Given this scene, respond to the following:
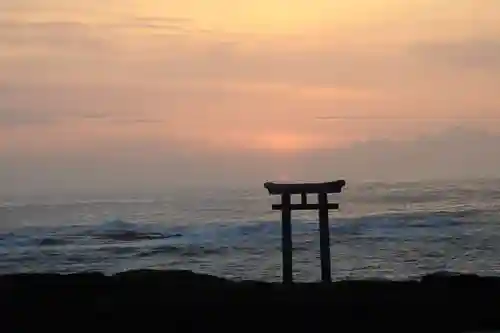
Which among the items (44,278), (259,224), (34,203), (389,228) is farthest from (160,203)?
(44,278)

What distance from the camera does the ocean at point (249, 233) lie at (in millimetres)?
24747

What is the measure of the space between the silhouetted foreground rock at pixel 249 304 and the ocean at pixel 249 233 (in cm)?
897

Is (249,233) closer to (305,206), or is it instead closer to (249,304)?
(305,206)

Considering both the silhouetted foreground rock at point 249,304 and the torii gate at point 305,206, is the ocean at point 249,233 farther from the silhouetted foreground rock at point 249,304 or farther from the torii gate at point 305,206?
the silhouetted foreground rock at point 249,304

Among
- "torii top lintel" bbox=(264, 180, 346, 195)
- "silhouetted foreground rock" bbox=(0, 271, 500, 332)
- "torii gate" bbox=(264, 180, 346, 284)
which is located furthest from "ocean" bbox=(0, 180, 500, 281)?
"silhouetted foreground rock" bbox=(0, 271, 500, 332)

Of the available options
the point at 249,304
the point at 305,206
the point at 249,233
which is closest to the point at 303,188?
the point at 305,206

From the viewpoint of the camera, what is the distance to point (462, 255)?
84.4ft

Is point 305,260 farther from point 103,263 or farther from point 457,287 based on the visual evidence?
point 457,287

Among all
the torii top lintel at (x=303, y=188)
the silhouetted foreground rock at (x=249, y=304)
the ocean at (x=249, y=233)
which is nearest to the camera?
the silhouetted foreground rock at (x=249, y=304)

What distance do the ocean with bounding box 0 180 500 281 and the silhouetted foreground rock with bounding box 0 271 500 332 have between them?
353 inches

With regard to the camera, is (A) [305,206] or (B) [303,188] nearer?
(B) [303,188]

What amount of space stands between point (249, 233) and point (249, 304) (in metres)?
27.7

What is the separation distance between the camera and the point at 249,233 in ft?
125

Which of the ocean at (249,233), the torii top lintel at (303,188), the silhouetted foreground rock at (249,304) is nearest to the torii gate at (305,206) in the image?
the torii top lintel at (303,188)
